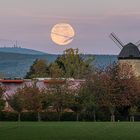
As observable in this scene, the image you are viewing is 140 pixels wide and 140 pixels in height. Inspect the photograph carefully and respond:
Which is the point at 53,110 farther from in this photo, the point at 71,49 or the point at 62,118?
the point at 71,49

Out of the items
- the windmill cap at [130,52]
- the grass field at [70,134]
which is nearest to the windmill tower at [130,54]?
the windmill cap at [130,52]

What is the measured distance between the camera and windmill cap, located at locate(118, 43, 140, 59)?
390 feet

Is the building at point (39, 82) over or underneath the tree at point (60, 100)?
over

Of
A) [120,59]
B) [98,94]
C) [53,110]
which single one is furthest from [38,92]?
[120,59]

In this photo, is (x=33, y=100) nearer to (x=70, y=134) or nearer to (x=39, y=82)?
(x=39, y=82)

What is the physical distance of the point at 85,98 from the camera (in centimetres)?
8100

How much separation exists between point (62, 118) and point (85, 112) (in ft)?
10.2

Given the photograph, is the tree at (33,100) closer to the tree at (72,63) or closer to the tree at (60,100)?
the tree at (60,100)

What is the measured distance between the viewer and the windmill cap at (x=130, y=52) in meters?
119

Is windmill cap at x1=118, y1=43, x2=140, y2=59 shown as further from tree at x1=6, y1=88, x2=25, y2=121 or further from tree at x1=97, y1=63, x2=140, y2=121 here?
tree at x1=6, y1=88, x2=25, y2=121

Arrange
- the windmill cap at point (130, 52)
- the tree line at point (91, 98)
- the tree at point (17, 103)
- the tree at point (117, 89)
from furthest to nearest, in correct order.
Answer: the windmill cap at point (130, 52)
the tree at point (117, 89)
the tree line at point (91, 98)
the tree at point (17, 103)

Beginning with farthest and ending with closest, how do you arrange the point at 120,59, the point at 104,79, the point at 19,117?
the point at 120,59 < the point at 104,79 < the point at 19,117

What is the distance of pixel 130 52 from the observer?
120062mm

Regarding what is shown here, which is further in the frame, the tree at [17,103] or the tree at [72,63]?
the tree at [72,63]
